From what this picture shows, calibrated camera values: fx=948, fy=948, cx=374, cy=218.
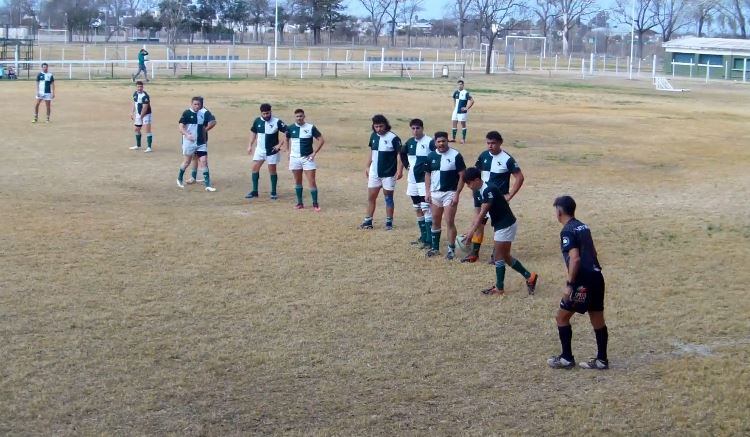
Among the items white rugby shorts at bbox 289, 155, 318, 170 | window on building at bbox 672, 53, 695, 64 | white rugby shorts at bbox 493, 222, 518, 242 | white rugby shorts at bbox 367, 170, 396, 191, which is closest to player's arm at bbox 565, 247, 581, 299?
white rugby shorts at bbox 493, 222, 518, 242

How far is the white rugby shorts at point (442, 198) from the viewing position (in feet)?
42.3

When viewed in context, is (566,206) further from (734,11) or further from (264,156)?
(734,11)

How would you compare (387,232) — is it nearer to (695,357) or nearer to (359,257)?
(359,257)

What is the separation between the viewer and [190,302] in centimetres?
1059

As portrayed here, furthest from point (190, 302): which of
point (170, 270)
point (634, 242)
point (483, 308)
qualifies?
point (634, 242)

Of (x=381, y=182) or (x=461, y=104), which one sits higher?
(x=461, y=104)

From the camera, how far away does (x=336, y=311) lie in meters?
10.4

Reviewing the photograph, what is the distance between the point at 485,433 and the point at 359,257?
19.4 feet

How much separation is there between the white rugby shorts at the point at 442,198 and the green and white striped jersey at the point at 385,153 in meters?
1.46

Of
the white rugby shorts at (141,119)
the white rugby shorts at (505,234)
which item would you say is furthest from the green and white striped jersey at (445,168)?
the white rugby shorts at (141,119)

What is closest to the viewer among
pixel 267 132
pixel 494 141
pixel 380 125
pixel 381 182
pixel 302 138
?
pixel 494 141

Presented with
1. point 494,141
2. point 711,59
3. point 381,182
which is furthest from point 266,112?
point 711,59

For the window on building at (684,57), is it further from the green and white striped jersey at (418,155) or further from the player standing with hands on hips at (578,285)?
the player standing with hands on hips at (578,285)

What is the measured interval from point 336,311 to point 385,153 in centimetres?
438
